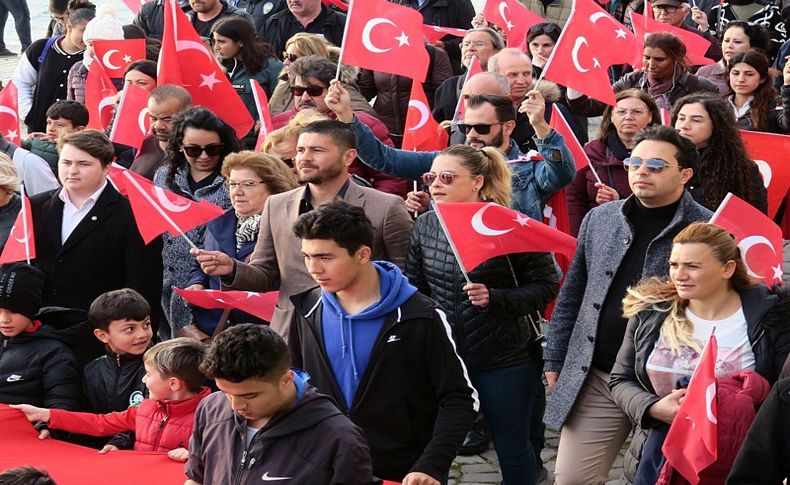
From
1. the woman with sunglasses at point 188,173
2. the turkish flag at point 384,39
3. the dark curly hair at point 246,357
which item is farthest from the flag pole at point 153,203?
the dark curly hair at point 246,357

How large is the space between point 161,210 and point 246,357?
281cm

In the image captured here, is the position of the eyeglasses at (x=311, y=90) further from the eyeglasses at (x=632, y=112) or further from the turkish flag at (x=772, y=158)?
the turkish flag at (x=772, y=158)

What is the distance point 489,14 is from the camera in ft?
39.4

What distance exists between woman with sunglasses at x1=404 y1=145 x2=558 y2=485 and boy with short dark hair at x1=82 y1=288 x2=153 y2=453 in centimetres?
135

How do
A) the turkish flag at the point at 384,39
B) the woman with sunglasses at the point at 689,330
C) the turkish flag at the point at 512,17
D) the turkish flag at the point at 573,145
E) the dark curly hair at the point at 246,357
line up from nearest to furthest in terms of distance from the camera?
1. the dark curly hair at the point at 246,357
2. the woman with sunglasses at the point at 689,330
3. the turkish flag at the point at 573,145
4. the turkish flag at the point at 384,39
5. the turkish flag at the point at 512,17

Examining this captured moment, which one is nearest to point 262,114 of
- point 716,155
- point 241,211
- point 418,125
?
point 418,125

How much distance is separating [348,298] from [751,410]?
162cm

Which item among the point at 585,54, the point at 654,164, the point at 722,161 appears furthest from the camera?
the point at 585,54

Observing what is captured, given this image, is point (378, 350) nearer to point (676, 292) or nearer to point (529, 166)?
point (676, 292)

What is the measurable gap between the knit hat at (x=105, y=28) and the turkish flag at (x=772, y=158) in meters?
5.06

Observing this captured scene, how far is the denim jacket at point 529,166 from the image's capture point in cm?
734

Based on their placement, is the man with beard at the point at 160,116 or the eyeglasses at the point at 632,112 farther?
the man with beard at the point at 160,116

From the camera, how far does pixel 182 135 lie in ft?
25.9

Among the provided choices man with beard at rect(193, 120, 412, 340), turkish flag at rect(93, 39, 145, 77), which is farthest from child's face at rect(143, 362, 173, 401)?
turkish flag at rect(93, 39, 145, 77)
